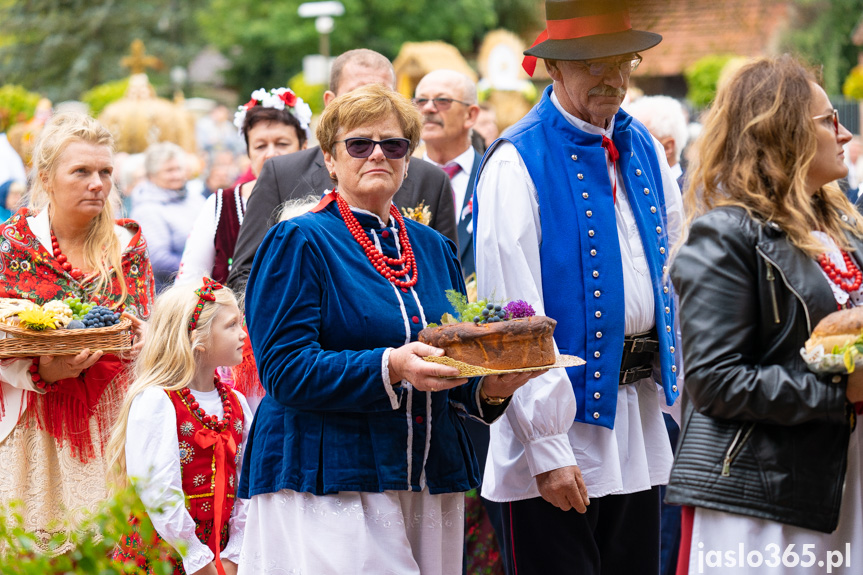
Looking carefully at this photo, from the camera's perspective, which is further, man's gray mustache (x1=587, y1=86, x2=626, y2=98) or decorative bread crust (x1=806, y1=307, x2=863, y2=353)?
man's gray mustache (x1=587, y1=86, x2=626, y2=98)

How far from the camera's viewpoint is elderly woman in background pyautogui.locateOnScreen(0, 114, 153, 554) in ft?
15.1

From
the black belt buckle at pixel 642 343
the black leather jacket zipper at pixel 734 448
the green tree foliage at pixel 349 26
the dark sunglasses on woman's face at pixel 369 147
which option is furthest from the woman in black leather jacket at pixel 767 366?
the green tree foliage at pixel 349 26

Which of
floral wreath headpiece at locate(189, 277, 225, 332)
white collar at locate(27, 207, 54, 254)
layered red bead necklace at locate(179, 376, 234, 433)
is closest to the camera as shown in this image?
layered red bead necklace at locate(179, 376, 234, 433)

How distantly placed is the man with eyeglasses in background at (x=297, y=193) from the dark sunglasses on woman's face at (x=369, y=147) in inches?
56.1

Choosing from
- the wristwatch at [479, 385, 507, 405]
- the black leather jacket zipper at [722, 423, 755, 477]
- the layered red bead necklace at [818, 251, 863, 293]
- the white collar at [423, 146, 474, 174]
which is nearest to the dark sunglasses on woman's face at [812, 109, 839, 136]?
the layered red bead necklace at [818, 251, 863, 293]

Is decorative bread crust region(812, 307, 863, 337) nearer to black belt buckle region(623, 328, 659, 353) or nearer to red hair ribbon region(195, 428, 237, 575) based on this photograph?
black belt buckle region(623, 328, 659, 353)

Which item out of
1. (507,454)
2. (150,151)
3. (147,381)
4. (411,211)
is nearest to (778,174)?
(507,454)

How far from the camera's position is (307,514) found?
316cm

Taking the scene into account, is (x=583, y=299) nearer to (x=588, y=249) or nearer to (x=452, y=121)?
(x=588, y=249)

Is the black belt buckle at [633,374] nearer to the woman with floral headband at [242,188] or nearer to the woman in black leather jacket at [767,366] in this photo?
the woman in black leather jacket at [767,366]

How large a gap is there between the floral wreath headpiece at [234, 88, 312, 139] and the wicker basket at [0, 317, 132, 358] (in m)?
1.80

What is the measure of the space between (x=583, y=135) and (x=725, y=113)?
2.58ft

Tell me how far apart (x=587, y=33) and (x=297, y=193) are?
1648 millimetres

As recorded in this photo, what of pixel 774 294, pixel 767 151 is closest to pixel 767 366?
pixel 774 294
